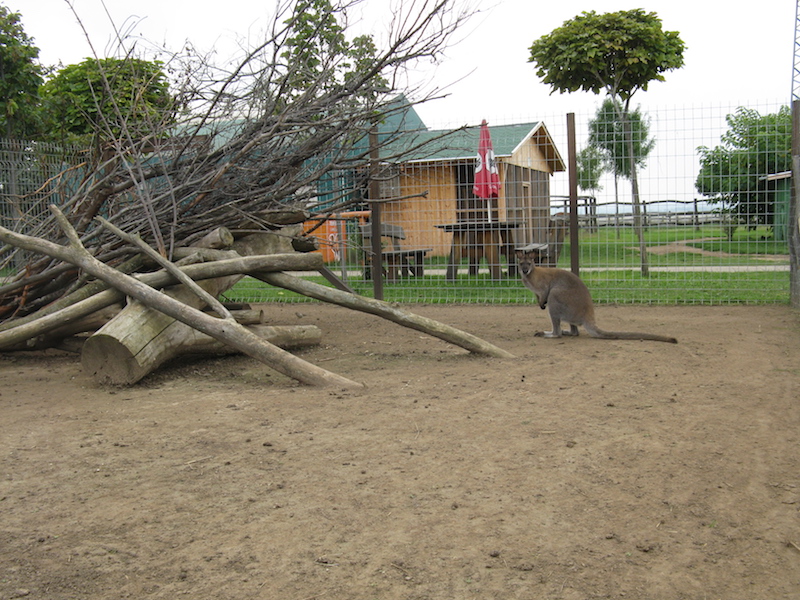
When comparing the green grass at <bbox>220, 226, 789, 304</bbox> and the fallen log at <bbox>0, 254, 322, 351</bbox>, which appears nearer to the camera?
the fallen log at <bbox>0, 254, 322, 351</bbox>

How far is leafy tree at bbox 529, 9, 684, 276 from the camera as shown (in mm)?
14258

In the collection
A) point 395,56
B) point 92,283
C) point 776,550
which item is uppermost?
point 395,56

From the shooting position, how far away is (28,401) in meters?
4.79

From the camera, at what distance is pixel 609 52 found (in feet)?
48.3

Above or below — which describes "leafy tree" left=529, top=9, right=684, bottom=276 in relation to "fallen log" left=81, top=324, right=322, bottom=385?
above

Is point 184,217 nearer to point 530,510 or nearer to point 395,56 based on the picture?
point 395,56

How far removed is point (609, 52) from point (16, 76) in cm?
1464

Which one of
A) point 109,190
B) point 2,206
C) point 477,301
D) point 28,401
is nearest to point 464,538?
point 28,401

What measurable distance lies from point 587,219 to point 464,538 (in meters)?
7.95

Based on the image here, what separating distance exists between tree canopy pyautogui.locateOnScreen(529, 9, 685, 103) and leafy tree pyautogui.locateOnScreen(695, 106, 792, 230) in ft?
17.3

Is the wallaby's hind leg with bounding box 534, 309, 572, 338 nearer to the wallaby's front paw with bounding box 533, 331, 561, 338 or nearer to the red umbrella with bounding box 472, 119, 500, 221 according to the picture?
the wallaby's front paw with bounding box 533, 331, 561, 338

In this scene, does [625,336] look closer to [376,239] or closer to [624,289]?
[624,289]

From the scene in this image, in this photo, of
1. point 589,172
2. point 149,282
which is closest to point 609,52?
point 589,172

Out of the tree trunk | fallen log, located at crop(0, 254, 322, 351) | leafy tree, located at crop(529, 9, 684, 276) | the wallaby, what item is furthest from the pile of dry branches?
leafy tree, located at crop(529, 9, 684, 276)
